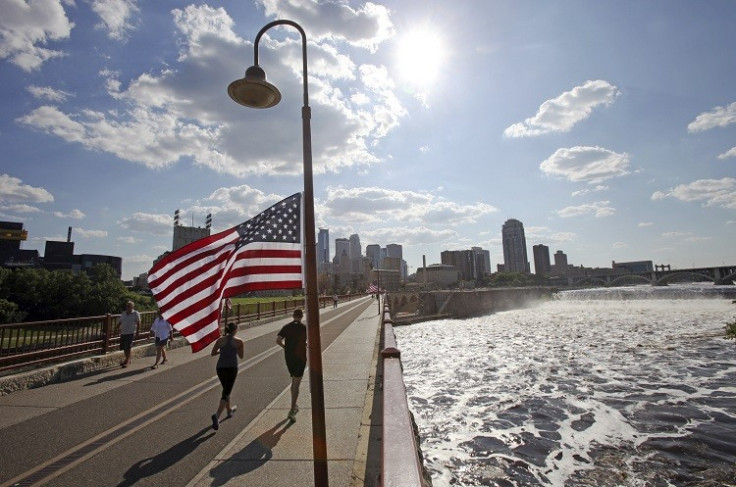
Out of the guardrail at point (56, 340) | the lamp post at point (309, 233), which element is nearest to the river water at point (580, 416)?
the lamp post at point (309, 233)

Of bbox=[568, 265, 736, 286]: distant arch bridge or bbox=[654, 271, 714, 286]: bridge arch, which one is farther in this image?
bbox=[654, 271, 714, 286]: bridge arch

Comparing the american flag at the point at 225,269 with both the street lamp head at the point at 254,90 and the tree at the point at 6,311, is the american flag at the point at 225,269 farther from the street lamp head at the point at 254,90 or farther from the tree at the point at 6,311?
the tree at the point at 6,311

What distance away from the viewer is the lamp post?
352cm

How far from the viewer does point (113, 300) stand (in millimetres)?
48375

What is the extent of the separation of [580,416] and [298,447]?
11.3 meters

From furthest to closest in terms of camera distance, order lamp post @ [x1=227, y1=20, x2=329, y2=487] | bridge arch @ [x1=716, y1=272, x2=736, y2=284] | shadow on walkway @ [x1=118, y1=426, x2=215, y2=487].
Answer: bridge arch @ [x1=716, y1=272, x2=736, y2=284] → shadow on walkway @ [x1=118, y1=426, x2=215, y2=487] → lamp post @ [x1=227, y1=20, x2=329, y2=487]

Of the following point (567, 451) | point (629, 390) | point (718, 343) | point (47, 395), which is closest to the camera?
point (47, 395)

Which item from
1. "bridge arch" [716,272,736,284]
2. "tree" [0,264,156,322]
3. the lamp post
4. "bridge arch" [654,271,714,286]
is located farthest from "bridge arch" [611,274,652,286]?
the lamp post

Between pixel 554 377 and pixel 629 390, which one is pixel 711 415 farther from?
pixel 554 377

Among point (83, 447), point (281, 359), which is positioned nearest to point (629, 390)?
point (281, 359)

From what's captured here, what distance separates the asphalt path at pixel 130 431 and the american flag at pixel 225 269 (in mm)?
2006

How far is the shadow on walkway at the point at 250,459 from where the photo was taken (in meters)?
4.82

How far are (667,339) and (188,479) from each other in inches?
1506

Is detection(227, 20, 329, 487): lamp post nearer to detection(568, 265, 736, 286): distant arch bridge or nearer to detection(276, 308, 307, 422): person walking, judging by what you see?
detection(276, 308, 307, 422): person walking
